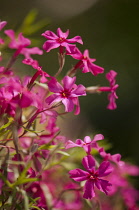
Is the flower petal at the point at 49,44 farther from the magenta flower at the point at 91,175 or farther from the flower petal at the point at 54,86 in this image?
the magenta flower at the point at 91,175

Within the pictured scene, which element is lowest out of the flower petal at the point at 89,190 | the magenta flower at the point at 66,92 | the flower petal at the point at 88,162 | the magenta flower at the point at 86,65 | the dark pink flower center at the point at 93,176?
the flower petal at the point at 89,190

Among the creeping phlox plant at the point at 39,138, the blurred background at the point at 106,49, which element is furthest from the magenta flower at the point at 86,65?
the blurred background at the point at 106,49

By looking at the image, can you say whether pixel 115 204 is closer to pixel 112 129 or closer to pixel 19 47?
pixel 19 47

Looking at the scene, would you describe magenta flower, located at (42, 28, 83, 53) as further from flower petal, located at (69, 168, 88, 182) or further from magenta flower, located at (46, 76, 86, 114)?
flower petal, located at (69, 168, 88, 182)

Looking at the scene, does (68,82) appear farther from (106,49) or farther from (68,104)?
(106,49)

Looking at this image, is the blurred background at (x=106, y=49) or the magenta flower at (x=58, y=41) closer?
the magenta flower at (x=58, y=41)

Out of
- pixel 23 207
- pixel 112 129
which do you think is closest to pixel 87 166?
pixel 23 207

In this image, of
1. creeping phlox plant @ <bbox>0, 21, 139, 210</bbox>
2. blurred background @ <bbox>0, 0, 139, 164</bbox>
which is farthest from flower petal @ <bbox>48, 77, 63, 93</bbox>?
blurred background @ <bbox>0, 0, 139, 164</bbox>
